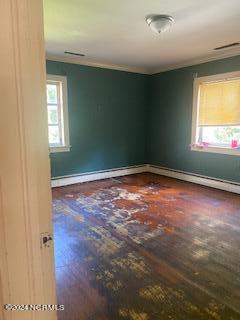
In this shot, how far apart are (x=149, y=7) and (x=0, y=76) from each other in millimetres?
2438

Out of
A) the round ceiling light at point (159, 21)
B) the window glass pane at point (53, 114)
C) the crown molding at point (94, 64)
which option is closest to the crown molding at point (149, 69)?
the crown molding at point (94, 64)

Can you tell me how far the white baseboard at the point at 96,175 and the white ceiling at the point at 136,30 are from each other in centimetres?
235

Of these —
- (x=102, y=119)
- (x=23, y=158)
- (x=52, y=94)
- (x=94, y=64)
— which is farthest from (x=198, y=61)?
(x=23, y=158)

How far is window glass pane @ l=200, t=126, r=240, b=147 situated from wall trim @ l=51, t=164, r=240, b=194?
0.74 m

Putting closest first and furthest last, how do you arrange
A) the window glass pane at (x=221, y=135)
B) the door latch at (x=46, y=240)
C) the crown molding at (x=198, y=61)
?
1. the door latch at (x=46, y=240)
2. the crown molding at (x=198, y=61)
3. the window glass pane at (x=221, y=135)

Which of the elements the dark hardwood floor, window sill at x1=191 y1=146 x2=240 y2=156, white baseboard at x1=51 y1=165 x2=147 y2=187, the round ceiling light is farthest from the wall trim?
the round ceiling light

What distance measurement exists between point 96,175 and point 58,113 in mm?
1570

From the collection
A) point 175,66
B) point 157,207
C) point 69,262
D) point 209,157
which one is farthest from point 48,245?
point 175,66

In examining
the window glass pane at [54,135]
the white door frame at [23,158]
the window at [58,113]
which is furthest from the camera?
the window glass pane at [54,135]

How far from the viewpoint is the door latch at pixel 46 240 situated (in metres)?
0.73

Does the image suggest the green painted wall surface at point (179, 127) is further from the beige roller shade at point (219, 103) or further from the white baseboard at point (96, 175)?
the white baseboard at point (96, 175)

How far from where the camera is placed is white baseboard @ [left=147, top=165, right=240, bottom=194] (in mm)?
4496

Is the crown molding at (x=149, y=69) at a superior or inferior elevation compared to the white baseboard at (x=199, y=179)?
superior

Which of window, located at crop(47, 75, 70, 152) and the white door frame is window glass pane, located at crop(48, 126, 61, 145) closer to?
window, located at crop(47, 75, 70, 152)
